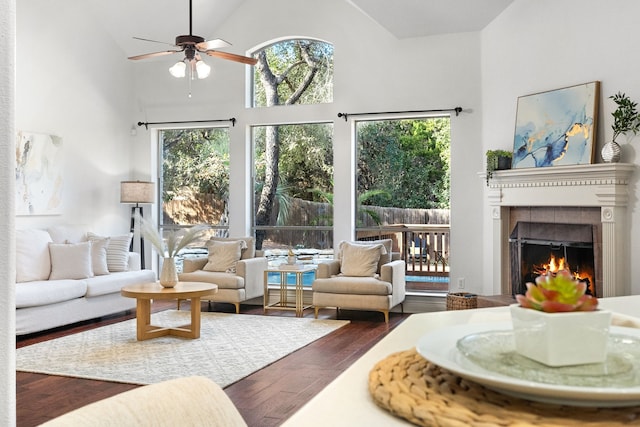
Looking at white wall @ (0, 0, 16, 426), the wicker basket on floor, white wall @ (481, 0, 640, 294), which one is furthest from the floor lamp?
white wall @ (0, 0, 16, 426)

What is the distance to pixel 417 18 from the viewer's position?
6711 millimetres

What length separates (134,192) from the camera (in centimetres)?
775

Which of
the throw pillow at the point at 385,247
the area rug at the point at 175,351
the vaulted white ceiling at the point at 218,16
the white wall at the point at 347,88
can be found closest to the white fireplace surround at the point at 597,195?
the white wall at the point at 347,88

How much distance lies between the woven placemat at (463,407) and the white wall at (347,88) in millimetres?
6334

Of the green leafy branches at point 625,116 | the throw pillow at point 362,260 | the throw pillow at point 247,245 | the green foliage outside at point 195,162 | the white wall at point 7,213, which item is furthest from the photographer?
→ the green foliage outside at point 195,162

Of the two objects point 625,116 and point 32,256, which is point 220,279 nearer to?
point 32,256

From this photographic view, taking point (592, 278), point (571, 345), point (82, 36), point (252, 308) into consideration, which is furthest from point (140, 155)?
point (571, 345)

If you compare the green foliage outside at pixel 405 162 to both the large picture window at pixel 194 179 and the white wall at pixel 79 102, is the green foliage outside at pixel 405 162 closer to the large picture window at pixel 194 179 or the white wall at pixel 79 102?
the large picture window at pixel 194 179

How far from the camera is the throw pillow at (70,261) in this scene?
20.6ft

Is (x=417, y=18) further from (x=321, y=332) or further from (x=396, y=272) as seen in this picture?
(x=321, y=332)

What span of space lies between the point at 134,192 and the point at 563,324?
757 cm

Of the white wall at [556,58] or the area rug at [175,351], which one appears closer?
the area rug at [175,351]

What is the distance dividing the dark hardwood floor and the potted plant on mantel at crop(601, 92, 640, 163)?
253cm

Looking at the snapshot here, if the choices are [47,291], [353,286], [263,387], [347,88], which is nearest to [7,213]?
[263,387]
